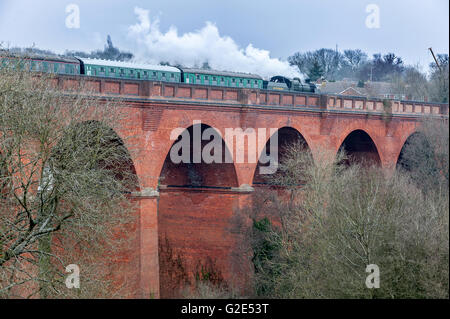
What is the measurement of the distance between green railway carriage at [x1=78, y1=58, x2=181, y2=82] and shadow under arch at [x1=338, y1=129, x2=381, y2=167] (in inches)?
335

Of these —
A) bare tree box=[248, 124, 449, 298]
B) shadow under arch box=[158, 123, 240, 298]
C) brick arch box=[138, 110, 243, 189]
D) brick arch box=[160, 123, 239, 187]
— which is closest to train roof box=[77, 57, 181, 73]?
shadow under arch box=[158, 123, 240, 298]

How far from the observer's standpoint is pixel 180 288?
24078 millimetres

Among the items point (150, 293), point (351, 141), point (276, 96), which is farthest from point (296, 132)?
point (150, 293)

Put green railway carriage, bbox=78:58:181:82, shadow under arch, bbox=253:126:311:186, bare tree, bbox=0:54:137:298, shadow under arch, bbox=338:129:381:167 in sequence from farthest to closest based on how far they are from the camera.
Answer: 1. shadow under arch, bbox=338:129:381:167
2. shadow under arch, bbox=253:126:311:186
3. green railway carriage, bbox=78:58:181:82
4. bare tree, bbox=0:54:137:298

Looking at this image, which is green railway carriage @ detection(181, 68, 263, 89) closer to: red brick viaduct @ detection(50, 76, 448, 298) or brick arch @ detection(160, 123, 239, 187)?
brick arch @ detection(160, 123, 239, 187)

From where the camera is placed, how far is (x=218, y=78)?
96.2 feet

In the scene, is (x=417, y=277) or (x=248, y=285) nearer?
(x=417, y=277)

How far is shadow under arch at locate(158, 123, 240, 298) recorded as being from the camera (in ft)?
76.9

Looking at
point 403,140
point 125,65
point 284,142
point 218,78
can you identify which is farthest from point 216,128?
point 403,140

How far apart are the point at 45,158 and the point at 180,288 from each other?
1168 cm

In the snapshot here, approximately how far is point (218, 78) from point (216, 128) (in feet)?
25.4

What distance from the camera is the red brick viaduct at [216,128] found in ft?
65.8

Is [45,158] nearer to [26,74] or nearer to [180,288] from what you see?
[26,74]
